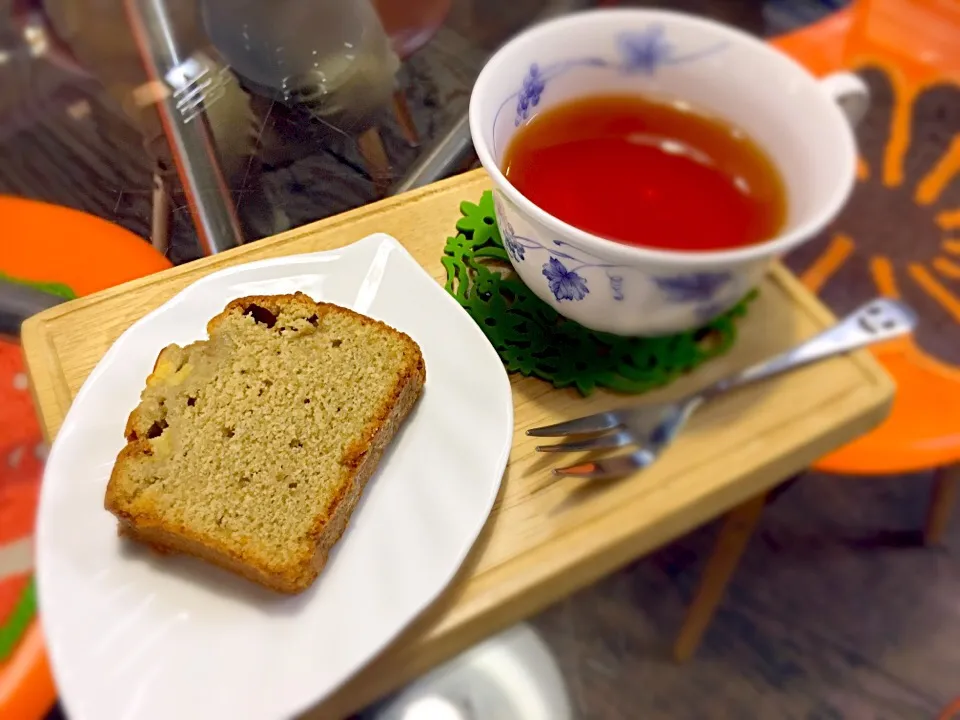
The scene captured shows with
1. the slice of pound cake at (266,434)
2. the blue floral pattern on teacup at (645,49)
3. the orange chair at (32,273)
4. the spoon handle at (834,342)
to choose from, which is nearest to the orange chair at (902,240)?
the spoon handle at (834,342)

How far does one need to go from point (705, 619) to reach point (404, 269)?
23.0 inches

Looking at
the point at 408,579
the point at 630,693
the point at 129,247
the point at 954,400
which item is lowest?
the point at 630,693

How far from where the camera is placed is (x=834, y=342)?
1.62 feet

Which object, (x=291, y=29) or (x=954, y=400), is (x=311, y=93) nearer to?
(x=291, y=29)

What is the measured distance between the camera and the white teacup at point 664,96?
39 cm

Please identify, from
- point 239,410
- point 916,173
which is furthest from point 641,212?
point 916,173

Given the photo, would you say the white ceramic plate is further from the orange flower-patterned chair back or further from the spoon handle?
the orange flower-patterned chair back

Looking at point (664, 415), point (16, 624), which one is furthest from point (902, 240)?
point (16, 624)

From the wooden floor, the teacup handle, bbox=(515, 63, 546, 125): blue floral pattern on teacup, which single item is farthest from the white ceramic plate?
the wooden floor

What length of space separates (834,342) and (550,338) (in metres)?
0.19

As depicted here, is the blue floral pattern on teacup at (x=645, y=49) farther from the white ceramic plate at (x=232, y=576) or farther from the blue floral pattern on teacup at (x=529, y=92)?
the white ceramic plate at (x=232, y=576)

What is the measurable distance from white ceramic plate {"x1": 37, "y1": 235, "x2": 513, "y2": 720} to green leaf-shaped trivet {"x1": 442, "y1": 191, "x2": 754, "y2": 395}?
0.12ft

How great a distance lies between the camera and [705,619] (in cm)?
83

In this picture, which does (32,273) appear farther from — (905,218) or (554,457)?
(905,218)
